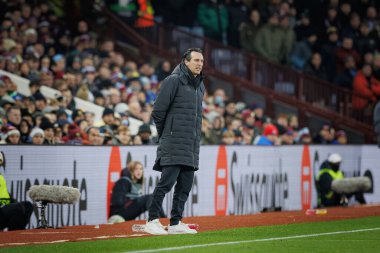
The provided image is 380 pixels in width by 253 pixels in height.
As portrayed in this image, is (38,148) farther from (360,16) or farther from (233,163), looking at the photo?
(360,16)

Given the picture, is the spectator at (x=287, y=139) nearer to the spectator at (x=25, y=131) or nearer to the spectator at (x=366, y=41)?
the spectator at (x=366, y=41)

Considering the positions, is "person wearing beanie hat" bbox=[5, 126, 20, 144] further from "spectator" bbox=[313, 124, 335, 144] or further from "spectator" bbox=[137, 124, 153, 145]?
"spectator" bbox=[313, 124, 335, 144]

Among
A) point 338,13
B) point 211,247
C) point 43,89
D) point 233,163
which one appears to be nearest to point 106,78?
point 43,89

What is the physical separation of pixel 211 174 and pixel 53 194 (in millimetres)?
5738

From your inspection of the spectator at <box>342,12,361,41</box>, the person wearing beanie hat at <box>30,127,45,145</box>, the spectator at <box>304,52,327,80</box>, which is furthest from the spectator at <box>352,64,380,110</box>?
the person wearing beanie hat at <box>30,127,45,145</box>

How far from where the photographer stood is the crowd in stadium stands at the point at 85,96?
753 inches

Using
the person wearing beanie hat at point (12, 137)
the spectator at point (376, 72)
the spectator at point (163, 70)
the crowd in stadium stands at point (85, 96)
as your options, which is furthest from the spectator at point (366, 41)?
the person wearing beanie hat at point (12, 137)

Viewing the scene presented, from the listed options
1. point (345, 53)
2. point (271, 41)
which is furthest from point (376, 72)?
point (271, 41)

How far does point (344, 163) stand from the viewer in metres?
23.8

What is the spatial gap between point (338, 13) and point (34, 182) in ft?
51.3

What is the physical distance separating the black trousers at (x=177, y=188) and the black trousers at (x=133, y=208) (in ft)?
12.5

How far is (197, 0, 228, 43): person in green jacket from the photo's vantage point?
28641mm

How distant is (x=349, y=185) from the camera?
21141mm

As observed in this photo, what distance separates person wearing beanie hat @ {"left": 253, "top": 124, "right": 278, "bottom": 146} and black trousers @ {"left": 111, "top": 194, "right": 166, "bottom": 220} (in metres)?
5.79
